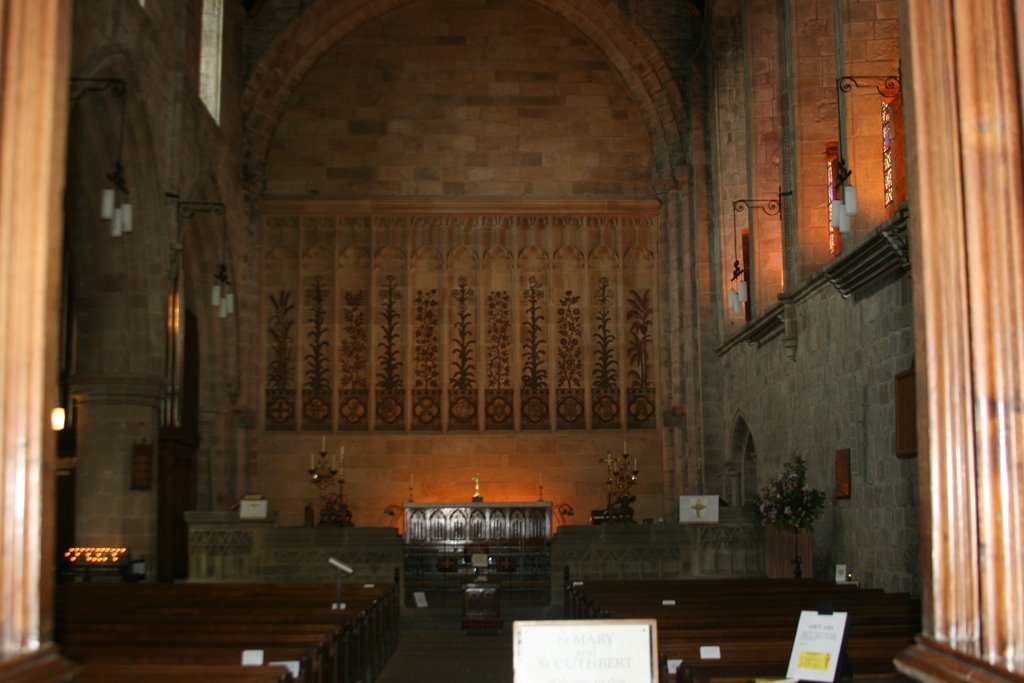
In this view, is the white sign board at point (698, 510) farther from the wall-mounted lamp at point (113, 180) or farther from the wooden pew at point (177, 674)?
the wooden pew at point (177, 674)

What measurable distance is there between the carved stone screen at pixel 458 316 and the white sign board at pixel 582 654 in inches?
647

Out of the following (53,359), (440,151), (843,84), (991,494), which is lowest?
(991,494)

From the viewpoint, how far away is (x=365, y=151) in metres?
21.4

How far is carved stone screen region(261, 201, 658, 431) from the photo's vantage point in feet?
68.0

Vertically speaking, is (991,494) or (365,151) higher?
(365,151)

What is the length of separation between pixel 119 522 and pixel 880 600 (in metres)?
9.09

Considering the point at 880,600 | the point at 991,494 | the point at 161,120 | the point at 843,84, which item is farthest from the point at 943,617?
the point at 161,120

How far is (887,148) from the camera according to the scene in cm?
1246

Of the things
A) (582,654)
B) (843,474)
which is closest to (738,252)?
(843,474)

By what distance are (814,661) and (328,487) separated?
52.9ft

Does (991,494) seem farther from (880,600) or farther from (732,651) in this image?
(880,600)

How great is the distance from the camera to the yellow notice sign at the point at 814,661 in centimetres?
468

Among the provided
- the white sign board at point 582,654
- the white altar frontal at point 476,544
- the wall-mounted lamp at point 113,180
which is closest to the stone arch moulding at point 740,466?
the white altar frontal at point 476,544

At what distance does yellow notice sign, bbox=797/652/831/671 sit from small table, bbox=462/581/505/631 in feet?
28.0
